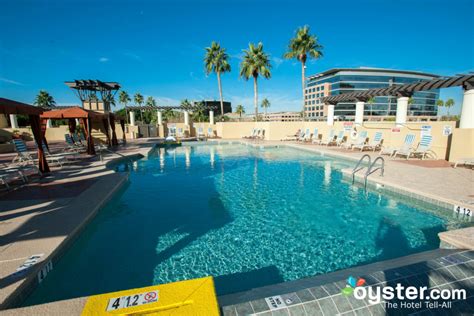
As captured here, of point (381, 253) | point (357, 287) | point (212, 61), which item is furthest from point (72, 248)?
point (212, 61)

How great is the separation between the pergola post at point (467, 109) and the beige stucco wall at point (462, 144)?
3.27 ft

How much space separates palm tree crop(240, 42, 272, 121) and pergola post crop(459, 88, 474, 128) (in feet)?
55.6

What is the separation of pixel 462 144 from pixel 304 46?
700 inches

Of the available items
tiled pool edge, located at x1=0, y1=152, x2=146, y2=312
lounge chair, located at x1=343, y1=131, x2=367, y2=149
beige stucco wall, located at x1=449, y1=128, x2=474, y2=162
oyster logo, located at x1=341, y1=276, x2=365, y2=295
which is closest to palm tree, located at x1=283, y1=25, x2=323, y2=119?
lounge chair, located at x1=343, y1=131, x2=367, y2=149

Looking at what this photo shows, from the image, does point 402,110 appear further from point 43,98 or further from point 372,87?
point 372,87

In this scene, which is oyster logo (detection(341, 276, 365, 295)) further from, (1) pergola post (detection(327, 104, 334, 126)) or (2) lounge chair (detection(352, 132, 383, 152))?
→ (1) pergola post (detection(327, 104, 334, 126))

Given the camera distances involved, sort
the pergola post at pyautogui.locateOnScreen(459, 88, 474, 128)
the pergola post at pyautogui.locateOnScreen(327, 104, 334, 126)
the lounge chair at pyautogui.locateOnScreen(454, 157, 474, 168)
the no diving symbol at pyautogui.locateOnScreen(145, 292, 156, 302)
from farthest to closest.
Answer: the pergola post at pyautogui.locateOnScreen(327, 104, 334, 126) < the pergola post at pyautogui.locateOnScreen(459, 88, 474, 128) < the lounge chair at pyautogui.locateOnScreen(454, 157, 474, 168) < the no diving symbol at pyautogui.locateOnScreen(145, 292, 156, 302)

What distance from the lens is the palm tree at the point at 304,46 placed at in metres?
22.6

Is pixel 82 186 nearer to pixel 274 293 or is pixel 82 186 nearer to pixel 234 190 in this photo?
pixel 234 190

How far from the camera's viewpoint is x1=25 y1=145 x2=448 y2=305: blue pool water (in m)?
3.23

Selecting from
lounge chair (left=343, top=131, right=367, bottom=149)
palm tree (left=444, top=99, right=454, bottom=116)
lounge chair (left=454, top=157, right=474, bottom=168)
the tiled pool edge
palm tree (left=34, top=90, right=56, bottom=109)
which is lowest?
the tiled pool edge

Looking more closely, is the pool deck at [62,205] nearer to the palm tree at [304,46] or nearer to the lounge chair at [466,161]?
the lounge chair at [466,161]

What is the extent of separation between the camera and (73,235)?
11.9ft

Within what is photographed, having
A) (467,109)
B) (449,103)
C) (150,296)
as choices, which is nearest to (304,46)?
(467,109)
